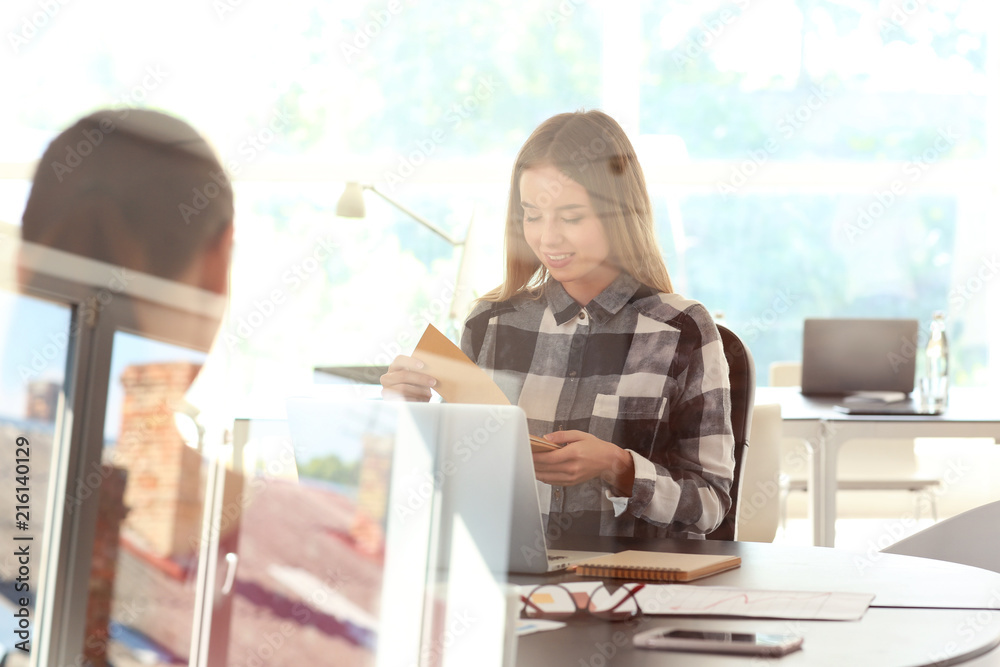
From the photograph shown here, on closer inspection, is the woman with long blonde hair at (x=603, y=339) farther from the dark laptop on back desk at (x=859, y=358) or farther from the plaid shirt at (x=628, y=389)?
the dark laptop on back desk at (x=859, y=358)

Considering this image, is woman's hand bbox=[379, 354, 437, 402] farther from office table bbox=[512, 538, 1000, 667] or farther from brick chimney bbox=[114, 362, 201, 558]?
brick chimney bbox=[114, 362, 201, 558]

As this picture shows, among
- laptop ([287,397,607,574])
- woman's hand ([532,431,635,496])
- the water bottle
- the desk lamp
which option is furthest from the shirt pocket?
the desk lamp

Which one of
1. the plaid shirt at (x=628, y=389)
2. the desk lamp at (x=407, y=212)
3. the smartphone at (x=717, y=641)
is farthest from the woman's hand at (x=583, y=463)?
the desk lamp at (x=407, y=212)

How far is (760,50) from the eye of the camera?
176 inches

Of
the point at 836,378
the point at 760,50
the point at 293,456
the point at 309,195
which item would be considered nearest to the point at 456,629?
the point at 293,456

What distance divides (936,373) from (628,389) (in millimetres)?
1731

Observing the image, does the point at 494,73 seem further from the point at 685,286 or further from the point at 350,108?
the point at 685,286

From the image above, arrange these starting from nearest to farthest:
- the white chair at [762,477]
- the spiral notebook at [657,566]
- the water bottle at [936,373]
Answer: the spiral notebook at [657,566]
the white chair at [762,477]
the water bottle at [936,373]

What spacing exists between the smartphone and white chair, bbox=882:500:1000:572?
2.24 feet

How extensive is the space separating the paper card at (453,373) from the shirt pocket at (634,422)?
443mm

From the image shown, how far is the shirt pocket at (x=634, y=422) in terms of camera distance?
137 centimetres

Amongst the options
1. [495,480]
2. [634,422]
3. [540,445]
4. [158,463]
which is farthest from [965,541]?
[158,463]

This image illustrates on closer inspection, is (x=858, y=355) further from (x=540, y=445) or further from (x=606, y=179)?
(x=540, y=445)

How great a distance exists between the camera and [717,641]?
27.8 inches
